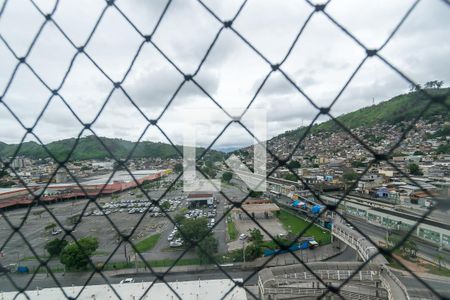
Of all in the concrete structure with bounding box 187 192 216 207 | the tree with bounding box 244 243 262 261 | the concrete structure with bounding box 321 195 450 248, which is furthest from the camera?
the concrete structure with bounding box 187 192 216 207

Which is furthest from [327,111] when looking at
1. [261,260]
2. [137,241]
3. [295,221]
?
[295,221]

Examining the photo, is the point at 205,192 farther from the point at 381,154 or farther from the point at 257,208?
the point at 381,154

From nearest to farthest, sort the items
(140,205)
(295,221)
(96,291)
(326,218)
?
(96,291) < (326,218) < (295,221) < (140,205)

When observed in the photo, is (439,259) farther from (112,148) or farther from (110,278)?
(112,148)

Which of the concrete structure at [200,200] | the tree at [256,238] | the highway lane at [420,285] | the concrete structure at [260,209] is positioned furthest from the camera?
the concrete structure at [200,200]

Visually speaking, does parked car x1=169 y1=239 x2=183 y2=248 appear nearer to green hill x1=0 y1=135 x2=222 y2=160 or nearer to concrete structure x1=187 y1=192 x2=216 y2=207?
green hill x1=0 y1=135 x2=222 y2=160

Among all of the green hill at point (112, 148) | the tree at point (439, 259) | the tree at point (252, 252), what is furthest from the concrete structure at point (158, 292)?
the tree at point (439, 259)

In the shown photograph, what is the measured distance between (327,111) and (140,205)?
982cm

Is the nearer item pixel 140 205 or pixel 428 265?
pixel 428 265

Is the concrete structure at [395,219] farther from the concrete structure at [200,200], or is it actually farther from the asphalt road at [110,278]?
the concrete structure at [200,200]

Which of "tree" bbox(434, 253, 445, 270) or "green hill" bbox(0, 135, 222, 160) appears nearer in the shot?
"green hill" bbox(0, 135, 222, 160)

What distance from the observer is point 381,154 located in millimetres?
595

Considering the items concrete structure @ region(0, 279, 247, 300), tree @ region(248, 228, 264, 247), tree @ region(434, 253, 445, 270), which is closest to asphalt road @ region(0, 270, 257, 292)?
tree @ region(248, 228, 264, 247)

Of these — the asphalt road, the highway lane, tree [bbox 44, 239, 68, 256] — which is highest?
tree [bbox 44, 239, 68, 256]
